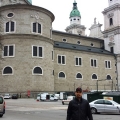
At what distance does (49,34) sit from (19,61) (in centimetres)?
970

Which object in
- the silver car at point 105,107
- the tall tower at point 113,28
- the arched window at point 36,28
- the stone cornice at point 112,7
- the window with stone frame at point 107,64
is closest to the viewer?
the silver car at point 105,107

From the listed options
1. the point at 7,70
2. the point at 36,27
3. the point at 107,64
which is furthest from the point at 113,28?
the point at 7,70

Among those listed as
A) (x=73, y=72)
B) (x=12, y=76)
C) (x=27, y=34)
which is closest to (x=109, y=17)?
(x=73, y=72)

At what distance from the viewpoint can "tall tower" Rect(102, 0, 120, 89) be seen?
6675 centimetres

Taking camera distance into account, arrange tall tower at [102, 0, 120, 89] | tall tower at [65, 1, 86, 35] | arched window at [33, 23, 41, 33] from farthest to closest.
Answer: tall tower at [65, 1, 86, 35]
tall tower at [102, 0, 120, 89]
arched window at [33, 23, 41, 33]

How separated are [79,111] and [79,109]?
44 mm

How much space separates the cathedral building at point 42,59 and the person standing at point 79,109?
1309 inches

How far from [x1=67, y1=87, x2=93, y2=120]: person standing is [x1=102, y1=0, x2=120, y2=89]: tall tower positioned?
201 ft

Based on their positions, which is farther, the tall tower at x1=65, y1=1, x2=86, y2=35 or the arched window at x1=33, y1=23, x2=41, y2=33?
the tall tower at x1=65, y1=1, x2=86, y2=35

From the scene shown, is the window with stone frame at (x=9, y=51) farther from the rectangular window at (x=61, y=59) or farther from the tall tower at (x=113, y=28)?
the tall tower at (x=113, y=28)

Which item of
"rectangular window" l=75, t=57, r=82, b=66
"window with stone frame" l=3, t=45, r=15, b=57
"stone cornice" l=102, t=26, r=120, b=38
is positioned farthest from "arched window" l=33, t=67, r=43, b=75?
"stone cornice" l=102, t=26, r=120, b=38

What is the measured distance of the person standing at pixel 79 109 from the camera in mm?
5305

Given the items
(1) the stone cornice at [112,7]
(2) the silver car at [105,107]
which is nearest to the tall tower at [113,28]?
(1) the stone cornice at [112,7]

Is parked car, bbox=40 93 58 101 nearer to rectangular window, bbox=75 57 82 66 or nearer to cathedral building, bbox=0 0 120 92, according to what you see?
cathedral building, bbox=0 0 120 92
